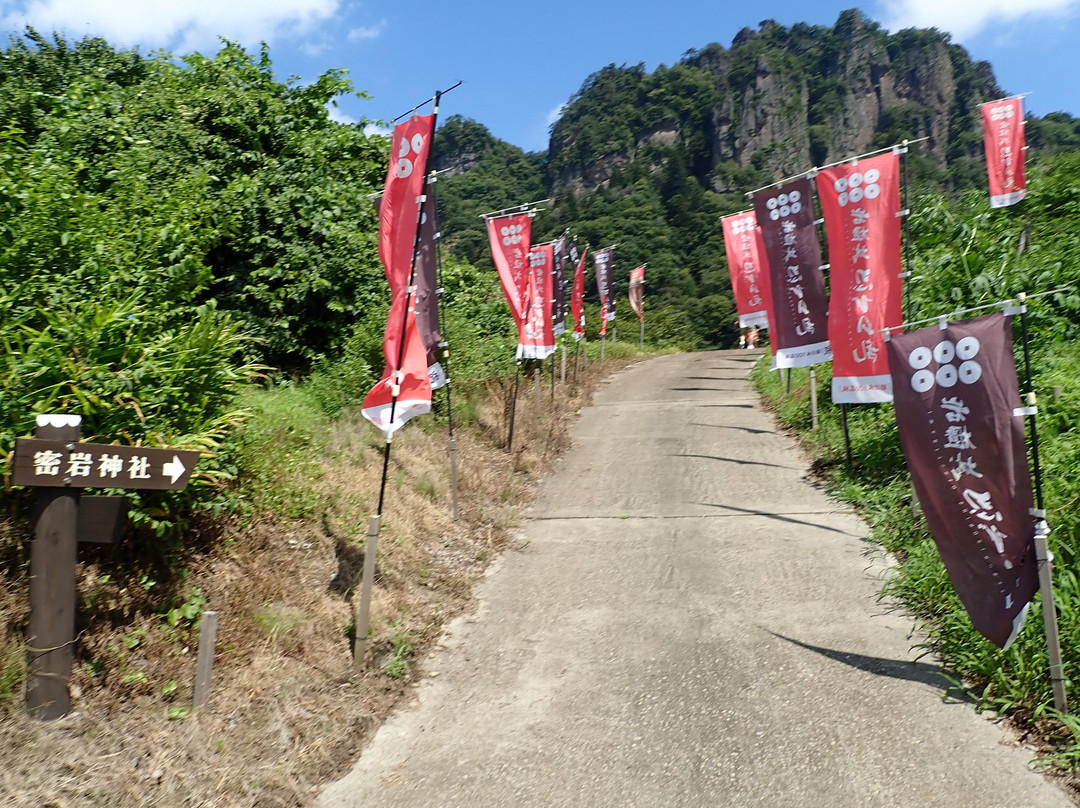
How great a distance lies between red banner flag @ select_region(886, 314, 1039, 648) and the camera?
5188 mm

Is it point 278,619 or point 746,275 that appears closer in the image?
point 278,619

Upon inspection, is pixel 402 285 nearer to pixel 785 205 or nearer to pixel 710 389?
pixel 785 205

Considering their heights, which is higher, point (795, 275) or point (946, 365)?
point (795, 275)

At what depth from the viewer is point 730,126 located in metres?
113

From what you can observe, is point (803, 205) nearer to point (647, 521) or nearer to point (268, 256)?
point (647, 521)

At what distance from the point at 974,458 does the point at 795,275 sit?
520cm

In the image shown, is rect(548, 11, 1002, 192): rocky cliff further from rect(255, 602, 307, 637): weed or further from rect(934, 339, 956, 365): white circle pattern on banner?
rect(255, 602, 307, 637): weed

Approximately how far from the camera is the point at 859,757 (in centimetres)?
492

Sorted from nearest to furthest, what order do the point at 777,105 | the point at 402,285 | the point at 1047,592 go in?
the point at 1047,592 → the point at 402,285 → the point at 777,105

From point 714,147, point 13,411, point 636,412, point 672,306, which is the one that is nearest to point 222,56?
point 636,412

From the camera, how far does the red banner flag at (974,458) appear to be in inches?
204

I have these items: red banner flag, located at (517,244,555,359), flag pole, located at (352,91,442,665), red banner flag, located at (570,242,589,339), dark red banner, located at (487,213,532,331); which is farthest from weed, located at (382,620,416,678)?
red banner flag, located at (570,242,589,339)

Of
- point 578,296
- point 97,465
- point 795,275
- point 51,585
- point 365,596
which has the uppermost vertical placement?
point 578,296

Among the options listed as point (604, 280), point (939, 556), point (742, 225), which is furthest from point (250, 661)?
point (604, 280)
